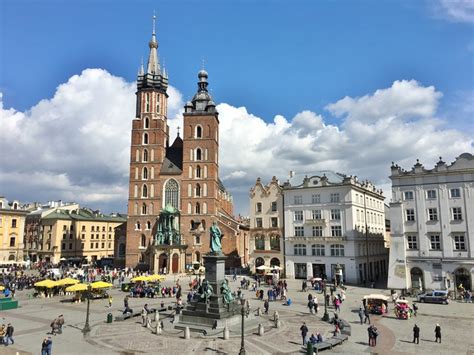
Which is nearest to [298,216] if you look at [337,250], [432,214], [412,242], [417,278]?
[337,250]

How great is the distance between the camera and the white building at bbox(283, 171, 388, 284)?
165ft

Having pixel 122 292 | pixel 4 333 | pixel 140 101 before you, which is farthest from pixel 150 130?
pixel 4 333

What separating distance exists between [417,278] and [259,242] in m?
23.3

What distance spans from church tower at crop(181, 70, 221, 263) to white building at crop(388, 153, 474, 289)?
35057mm

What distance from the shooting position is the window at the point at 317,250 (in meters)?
51.9

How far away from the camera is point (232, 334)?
2305cm

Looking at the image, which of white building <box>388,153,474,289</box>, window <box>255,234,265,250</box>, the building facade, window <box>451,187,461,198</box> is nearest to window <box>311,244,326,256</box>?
the building facade

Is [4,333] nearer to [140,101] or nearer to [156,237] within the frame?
[156,237]

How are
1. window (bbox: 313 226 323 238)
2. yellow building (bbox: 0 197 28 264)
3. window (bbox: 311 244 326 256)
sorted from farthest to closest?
yellow building (bbox: 0 197 28 264) < window (bbox: 313 226 323 238) < window (bbox: 311 244 326 256)

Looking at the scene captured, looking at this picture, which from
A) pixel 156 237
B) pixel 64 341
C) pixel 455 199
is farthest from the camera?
pixel 156 237

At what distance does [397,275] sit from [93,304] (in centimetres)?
3131

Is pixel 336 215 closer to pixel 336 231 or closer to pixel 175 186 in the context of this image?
pixel 336 231

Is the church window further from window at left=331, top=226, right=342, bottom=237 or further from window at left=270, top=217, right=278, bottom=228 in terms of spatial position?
window at left=331, top=226, right=342, bottom=237

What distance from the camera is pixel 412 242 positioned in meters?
41.7
